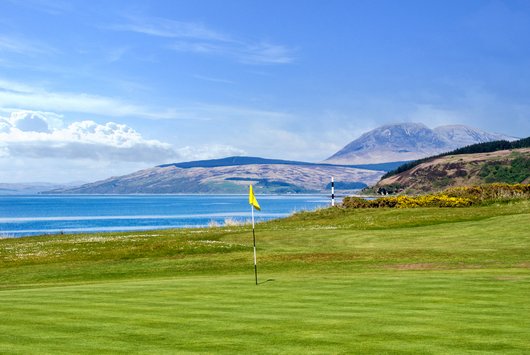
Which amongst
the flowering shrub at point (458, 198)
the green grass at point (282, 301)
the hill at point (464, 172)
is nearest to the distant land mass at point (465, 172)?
the hill at point (464, 172)

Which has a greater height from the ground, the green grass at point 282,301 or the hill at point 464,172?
the hill at point 464,172

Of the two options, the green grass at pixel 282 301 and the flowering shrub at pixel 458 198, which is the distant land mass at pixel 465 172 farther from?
the green grass at pixel 282 301

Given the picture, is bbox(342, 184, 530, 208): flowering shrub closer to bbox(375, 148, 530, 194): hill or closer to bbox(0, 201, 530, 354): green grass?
bbox(0, 201, 530, 354): green grass

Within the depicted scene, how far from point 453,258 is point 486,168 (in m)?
135

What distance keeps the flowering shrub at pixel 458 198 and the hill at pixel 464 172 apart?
7874 cm

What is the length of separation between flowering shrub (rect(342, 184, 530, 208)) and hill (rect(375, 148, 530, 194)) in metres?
78.7

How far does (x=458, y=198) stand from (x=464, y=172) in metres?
102

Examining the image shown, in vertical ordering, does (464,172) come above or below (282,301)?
above

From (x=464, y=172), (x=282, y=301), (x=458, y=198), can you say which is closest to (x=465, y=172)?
(x=464, y=172)

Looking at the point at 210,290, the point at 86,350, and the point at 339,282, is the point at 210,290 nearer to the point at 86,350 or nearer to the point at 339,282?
the point at 339,282

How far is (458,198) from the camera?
67500 millimetres

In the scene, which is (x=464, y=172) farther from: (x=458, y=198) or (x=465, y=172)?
(x=458, y=198)

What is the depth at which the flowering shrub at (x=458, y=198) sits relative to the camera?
220 ft

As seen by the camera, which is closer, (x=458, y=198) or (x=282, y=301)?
(x=282, y=301)
